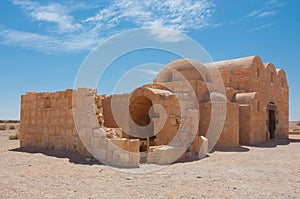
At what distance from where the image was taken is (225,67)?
1434 centimetres

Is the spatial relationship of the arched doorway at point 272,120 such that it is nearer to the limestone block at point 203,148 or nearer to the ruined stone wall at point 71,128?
the limestone block at point 203,148

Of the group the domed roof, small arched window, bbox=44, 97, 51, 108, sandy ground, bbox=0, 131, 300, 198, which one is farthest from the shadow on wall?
the domed roof

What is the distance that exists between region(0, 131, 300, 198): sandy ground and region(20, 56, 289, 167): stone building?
1.98 ft

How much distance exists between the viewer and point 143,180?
5.17m

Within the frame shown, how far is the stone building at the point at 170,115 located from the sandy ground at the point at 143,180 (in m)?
0.60

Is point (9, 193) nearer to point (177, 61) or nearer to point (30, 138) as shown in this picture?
point (30, 138)

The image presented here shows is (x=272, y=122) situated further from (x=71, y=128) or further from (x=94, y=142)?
(x=71, y=128)

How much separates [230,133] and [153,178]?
19.9 feet

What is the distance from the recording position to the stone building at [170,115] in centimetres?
722

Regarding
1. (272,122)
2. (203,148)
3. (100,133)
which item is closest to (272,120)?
(272,122)

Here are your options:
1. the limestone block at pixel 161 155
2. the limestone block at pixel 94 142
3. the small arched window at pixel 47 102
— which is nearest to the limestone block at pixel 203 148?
the limestone block at pixel 161 155

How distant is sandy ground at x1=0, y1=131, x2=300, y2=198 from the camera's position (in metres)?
4.16

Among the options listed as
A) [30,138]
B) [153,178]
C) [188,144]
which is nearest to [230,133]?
[188,144]

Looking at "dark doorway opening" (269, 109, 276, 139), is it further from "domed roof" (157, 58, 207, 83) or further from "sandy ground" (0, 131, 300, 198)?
"sandy ground" (0, 131, 300, 198)
